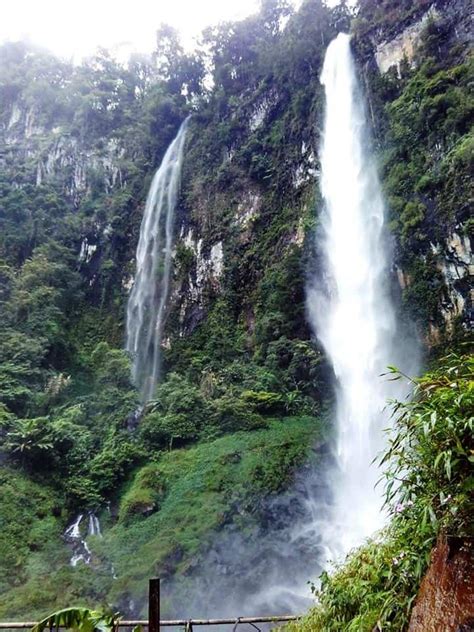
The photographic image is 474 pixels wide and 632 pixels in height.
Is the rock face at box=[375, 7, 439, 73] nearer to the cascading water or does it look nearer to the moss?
the cascading water

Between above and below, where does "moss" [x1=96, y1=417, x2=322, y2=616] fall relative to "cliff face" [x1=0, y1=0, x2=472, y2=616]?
below

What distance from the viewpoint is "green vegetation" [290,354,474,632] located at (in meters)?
1.88

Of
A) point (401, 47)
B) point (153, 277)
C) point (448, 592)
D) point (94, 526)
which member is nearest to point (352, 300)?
point (401, 47)

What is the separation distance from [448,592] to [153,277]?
60.9ft

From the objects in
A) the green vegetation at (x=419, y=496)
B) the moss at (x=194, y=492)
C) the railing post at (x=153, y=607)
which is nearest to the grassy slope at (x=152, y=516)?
the moss at (x=194, y=492)

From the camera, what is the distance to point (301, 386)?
1403 cm

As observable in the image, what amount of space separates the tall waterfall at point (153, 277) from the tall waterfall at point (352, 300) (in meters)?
6.44

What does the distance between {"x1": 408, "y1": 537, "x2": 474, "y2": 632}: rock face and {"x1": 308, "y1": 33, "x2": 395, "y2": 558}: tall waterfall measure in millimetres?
8157

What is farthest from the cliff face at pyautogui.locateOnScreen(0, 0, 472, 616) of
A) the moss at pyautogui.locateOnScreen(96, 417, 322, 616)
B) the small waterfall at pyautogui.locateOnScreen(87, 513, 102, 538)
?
the small waterfall at pyautogui.locateOnScreen(87, 513, 102, 538)

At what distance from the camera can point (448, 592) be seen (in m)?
1.86

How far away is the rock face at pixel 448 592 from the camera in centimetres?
176

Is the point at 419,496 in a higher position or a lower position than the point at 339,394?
lower

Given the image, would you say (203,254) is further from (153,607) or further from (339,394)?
(153,607)

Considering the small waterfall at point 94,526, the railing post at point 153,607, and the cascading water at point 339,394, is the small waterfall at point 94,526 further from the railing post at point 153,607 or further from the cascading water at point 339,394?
the railing post at point 153,607
